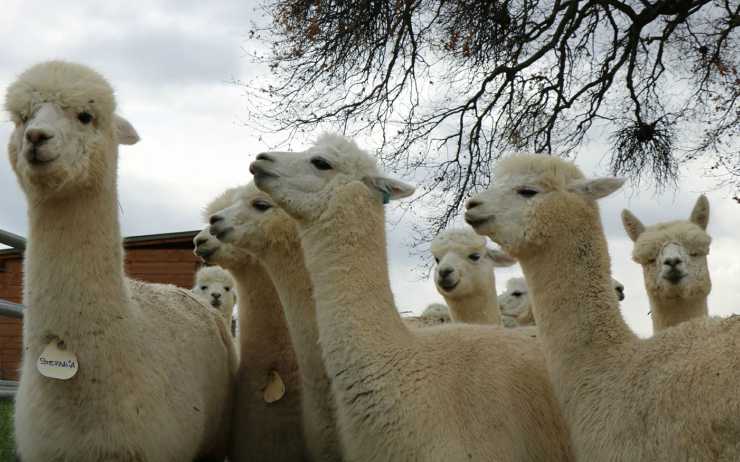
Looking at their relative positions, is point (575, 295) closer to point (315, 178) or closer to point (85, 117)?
point (315, 178)

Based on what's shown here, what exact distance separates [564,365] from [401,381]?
0.87 m

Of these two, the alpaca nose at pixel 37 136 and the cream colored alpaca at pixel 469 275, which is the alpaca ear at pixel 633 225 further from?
the alpaca nose at pixel 37 136

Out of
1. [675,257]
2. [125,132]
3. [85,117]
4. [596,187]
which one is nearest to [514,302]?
[675,257]

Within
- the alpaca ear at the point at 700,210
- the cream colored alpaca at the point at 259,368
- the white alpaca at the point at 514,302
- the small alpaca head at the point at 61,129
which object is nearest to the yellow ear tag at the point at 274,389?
the cream colored alpaca at the point at 259,368

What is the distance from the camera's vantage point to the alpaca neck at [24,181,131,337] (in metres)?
4.46

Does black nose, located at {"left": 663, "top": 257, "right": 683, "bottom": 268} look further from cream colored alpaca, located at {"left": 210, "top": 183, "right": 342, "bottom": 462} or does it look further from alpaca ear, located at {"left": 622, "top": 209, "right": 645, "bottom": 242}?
Answer: cream colored alpaca, located at {"left": 210, "top": 183, "right": 342, "bottom": 462}

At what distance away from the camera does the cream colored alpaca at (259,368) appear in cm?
557

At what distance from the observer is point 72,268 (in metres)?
4.51

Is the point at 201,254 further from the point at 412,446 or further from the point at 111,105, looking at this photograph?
the point at 412,446

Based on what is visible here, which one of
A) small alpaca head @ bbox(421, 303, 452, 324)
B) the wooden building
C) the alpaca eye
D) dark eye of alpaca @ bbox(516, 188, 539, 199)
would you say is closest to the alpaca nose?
the alpaca eye

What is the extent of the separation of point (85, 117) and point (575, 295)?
2752 millimetres

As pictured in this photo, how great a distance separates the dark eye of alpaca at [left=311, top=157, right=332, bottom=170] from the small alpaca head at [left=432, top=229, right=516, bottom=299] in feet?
9.10

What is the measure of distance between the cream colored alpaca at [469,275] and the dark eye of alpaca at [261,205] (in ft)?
7.79

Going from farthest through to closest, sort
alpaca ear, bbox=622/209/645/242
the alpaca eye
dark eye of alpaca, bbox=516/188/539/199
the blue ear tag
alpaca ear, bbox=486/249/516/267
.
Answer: alpaca ear, bbox=486/249/516/267, alpaca ear, bbox=622/209/645/242, the blue ear tag, dark eye of alpaca, bbox=516/188/539/199, the alpaca eye
